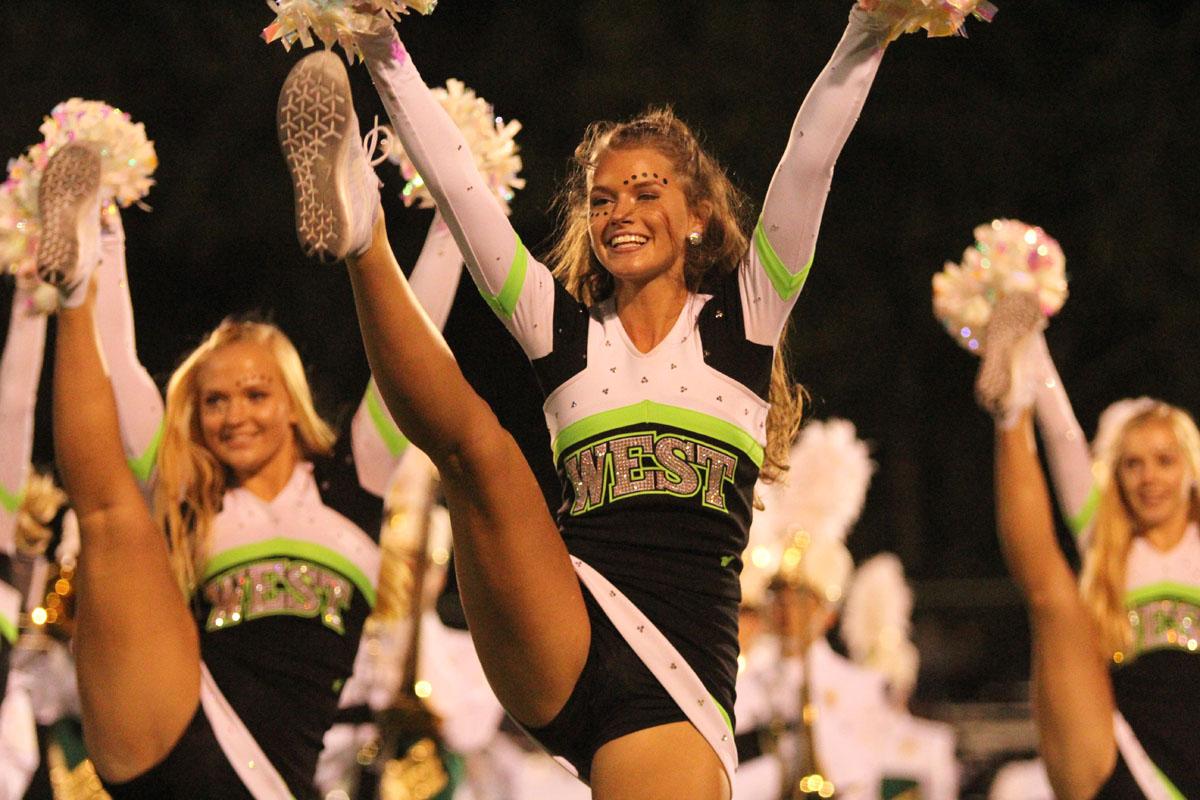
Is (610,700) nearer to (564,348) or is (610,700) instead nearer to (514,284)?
(564,348)

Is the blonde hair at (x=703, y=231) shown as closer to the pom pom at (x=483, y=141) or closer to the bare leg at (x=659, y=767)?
the pom pom at (x=483, y=141)

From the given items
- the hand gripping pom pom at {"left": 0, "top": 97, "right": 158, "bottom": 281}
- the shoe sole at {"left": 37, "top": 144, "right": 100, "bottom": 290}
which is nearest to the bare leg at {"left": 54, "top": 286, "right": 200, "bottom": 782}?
the shoe sole at {"left": 37, "top": 144, "right": 100, "bottom": 290}

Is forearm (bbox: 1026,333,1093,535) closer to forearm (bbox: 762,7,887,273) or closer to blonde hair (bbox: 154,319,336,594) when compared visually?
forearm (bbox: 762,7,887,273)

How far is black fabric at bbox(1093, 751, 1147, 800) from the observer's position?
14.6ft

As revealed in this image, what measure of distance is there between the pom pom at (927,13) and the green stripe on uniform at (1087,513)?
2.02m

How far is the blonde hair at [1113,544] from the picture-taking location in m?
4.62

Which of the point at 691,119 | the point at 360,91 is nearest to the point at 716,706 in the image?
the point at 360,91

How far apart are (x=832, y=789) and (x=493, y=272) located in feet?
Result: 13.0

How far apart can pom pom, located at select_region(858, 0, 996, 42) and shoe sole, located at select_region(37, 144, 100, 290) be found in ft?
5.03

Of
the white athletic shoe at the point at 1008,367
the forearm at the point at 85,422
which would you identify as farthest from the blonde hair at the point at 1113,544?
the forearm at the point at 85,422

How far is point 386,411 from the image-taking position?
396cm

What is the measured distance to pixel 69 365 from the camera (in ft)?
11.8

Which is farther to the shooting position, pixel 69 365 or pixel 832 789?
pixel 832 789

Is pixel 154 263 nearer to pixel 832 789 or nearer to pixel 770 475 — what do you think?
pixel 832 789
